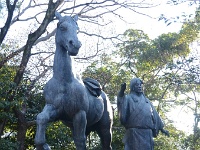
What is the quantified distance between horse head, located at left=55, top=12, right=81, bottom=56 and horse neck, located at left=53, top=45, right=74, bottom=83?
0.39 feet

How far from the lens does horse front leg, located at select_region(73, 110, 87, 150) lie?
6.81 meters

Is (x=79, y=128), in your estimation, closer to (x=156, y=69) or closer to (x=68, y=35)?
(x=68, y=35)

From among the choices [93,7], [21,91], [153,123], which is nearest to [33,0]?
[93,7]

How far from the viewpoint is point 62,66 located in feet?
22.7

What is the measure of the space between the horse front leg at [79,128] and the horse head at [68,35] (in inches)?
35.7

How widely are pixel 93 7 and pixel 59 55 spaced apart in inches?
Answer: 522

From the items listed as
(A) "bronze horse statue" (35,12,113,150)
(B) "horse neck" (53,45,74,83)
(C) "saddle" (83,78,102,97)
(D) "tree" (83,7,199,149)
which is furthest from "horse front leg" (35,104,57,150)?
(D) "tree" (83,7,199,149)

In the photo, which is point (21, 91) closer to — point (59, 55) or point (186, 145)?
point (186, 145)

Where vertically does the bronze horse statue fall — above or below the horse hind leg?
above

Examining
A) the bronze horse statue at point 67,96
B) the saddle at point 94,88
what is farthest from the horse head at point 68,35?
the saddle at point 94,88

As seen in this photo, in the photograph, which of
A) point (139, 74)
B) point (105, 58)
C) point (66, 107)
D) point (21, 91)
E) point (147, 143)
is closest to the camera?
point (66, 107)

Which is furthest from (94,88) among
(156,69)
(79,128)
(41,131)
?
(156,69)

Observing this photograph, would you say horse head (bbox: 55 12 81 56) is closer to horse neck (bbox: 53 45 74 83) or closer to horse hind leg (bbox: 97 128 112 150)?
horse neck (bbox: 53 45 74 83)

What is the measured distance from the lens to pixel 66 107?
6746 mm
